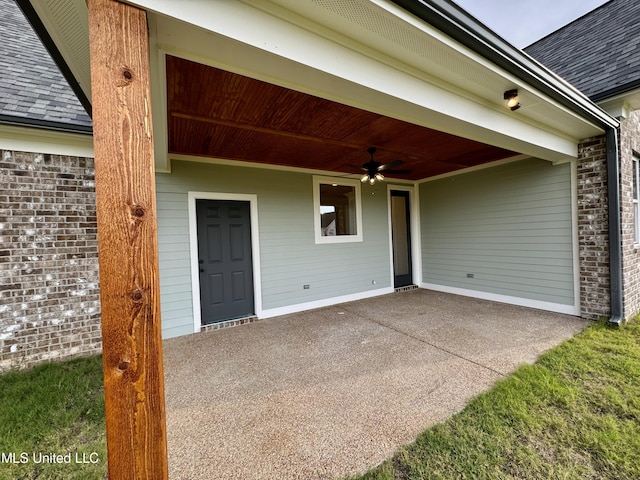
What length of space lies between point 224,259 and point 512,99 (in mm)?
4175

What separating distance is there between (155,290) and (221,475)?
52.3 inches

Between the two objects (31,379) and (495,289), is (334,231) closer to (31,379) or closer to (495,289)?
(495,289)

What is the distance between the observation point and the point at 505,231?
4.86m

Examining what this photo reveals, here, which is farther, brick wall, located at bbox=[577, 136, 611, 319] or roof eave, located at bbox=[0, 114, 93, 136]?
brick wall, located at bbox=[577, 136, 611, 319]

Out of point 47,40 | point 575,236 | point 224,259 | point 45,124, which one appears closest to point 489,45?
point 47,40

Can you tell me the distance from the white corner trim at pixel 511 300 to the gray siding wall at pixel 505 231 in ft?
0.21

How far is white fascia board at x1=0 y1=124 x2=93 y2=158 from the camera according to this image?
110 inches

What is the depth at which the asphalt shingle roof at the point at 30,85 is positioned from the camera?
285cm

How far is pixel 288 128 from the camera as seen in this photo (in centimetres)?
308

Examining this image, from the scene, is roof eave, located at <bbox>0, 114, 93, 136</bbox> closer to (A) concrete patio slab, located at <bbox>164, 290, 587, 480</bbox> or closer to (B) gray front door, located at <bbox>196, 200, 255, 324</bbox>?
(B) gray front door, located at <bbox>196, 200, 255, 324</bbox>

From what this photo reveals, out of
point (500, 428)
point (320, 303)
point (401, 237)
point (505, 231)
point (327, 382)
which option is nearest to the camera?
point (500, 428)

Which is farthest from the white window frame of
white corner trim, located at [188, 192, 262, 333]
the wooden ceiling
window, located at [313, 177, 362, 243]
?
white corner trim, located at [188, 192, 262, 333]

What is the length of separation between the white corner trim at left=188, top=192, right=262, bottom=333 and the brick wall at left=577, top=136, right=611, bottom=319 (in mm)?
5005

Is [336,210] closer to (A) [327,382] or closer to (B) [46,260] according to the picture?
(A) [327,382]
